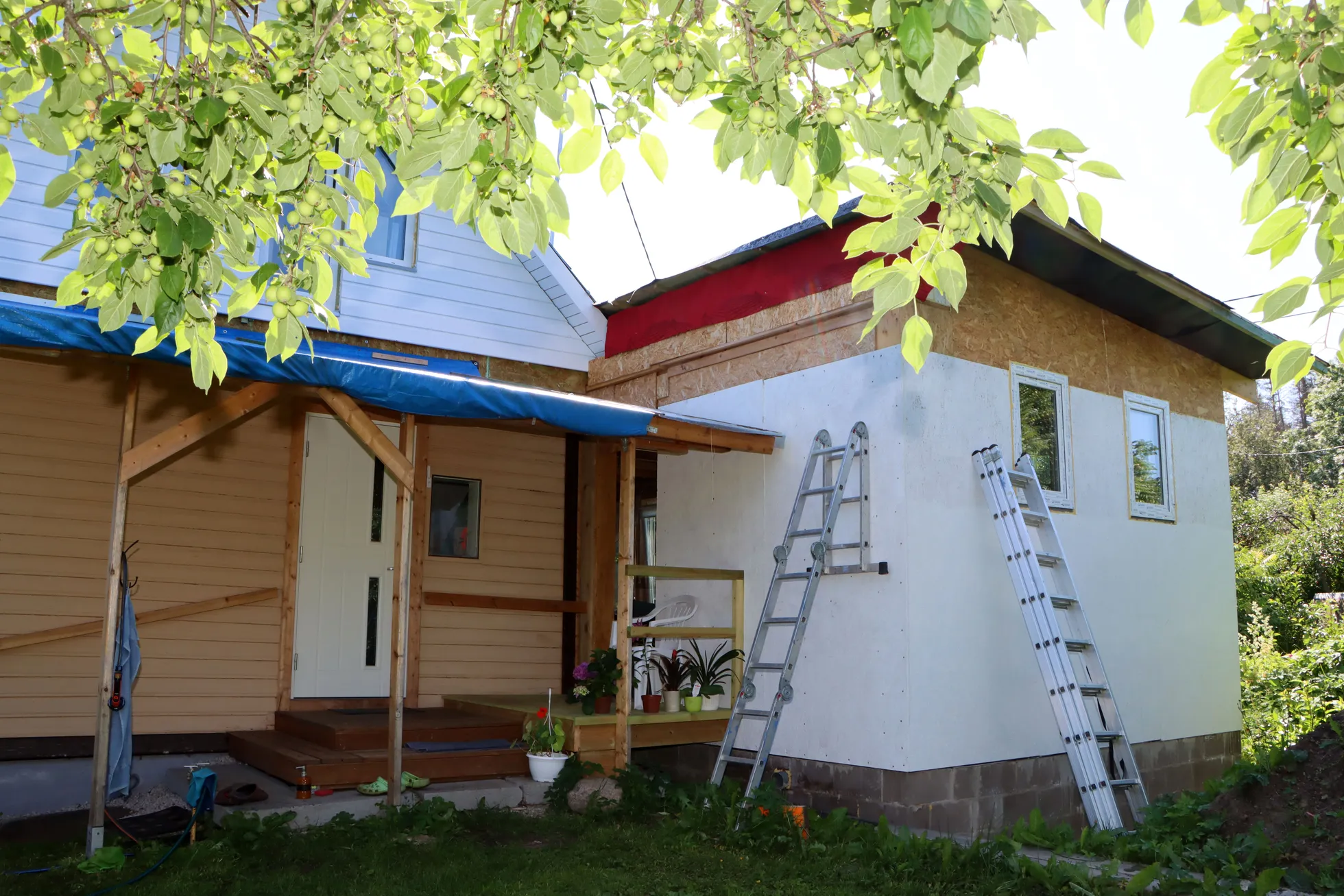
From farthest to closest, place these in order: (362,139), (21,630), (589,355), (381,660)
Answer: (589,355), (381,660), (21,630), (362,139)

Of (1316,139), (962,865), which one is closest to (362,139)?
(1316,139)

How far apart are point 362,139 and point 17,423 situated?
5.83 meters

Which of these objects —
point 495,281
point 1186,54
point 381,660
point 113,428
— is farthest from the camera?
point 495,281

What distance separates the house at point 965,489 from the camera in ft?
22.8

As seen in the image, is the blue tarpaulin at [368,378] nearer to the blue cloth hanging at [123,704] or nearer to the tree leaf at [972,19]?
the blue cloth hanging at [123,704]

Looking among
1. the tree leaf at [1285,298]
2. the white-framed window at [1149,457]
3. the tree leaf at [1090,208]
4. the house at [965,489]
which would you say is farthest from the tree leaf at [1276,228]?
the white-framed window at [1149,457]

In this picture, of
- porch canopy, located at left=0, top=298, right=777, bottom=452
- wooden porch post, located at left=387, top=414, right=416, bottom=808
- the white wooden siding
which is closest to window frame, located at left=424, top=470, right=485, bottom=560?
the white wooden siding

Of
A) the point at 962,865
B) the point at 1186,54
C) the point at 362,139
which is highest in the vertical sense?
the point at 1186,54

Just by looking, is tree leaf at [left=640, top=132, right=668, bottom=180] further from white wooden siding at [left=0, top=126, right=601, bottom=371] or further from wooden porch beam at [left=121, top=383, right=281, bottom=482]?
white wooden siding at [left=0, top=126, right=601, bottom=371]

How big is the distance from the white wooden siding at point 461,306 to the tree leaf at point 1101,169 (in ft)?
20.8

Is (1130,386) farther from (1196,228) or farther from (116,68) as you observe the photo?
(1196,228)

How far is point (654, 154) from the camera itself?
2732 millimetres

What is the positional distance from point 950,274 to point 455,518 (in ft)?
24.0

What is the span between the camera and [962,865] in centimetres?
553
